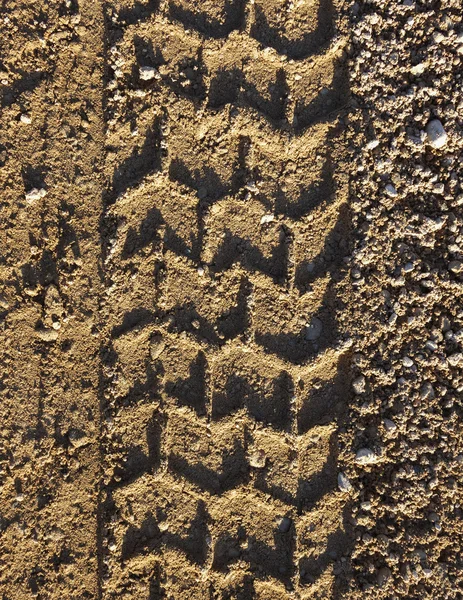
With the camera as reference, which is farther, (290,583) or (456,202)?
(456,202)

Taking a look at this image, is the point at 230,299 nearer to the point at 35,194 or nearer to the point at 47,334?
the point at 47,334

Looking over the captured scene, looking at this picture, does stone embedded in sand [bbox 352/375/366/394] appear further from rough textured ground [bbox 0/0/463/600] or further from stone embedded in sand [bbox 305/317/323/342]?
stone embedded in sand [bbox 305/317/323/342]

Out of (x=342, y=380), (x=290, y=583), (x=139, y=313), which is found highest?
(x=139, y=313)

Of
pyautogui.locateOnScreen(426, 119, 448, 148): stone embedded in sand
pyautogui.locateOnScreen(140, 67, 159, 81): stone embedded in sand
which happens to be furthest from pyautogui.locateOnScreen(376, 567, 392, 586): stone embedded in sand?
pyautogui.locateOnScreen(140, 67, 159, 81): stone embedded in sand

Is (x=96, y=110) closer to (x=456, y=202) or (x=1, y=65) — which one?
(x=1, y=65)

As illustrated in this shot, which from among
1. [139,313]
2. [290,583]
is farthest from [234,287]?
[290,583]

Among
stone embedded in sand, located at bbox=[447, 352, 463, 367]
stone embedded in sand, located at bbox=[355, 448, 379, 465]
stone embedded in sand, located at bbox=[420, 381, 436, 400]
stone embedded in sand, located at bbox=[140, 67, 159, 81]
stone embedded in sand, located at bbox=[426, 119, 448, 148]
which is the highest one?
stone embedded in sand, located at bbox=[140, 67, 159, 81]
